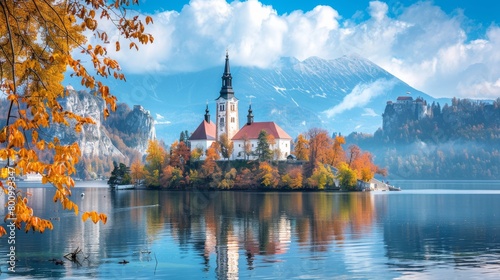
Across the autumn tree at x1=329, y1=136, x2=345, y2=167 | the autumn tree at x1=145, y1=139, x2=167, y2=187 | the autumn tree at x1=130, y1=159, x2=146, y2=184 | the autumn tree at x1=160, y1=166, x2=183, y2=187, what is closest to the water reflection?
the autumn tree at x1=329, y1=136, x2=345, y2=167

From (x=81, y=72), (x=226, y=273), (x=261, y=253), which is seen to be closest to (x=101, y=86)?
(x=81, y=72)

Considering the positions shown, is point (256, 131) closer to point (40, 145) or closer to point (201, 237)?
point (201, 237)

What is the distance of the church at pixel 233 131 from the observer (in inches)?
6127

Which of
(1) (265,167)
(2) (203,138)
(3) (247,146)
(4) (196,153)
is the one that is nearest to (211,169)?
(3) (247,146)

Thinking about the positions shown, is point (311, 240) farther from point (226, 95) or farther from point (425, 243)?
point (226, 95)

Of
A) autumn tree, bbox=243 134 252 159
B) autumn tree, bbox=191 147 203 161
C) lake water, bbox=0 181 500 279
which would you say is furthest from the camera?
autumn tree, bbox=191 147 203 161

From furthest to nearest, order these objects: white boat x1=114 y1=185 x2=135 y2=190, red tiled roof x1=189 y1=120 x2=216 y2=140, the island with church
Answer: red tiled roof x1=189 y1=120 x2=216 y2=140
white boat x1=114 y1=185 x2=135 y2=190
the island with church

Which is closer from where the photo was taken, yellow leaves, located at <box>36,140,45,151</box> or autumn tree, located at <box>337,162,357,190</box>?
yellow leaves, located at <box>36,140,45,151</box>

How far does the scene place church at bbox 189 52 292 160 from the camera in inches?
6127

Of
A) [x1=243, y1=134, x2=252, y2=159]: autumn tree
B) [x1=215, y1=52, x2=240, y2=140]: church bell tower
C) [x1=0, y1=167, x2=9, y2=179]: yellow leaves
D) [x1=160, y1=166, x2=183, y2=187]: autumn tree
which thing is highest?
[x1=215, y1=52, x2=240, y2=140]: church bell tower

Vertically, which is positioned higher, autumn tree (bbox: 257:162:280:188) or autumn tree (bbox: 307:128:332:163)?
autumn tree (bbox: 307:128:332:163)

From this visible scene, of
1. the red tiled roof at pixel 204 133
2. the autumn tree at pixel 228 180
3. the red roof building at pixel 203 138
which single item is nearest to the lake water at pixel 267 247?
the autumn tree at pixel 228 180

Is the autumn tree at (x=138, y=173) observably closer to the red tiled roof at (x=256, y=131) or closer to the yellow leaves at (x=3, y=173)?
the red tiled roof at (x=256, y=131)

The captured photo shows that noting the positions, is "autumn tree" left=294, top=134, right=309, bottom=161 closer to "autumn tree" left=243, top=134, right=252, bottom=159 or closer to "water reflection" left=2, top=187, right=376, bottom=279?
"autumn tree" left=243, top=134, right=252, bottom=159
